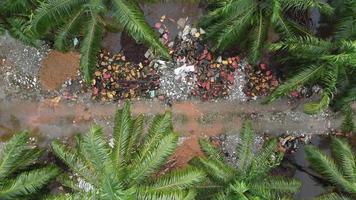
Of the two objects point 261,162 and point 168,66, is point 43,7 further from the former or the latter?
point 261,162

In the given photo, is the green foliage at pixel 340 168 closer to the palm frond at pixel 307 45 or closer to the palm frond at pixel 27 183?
the palm frond at pixel 307 45

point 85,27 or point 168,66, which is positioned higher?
point 85,27

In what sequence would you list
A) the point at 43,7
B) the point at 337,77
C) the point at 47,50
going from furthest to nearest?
the point at 47,50 → the point at 337,77 → the point at 43,7

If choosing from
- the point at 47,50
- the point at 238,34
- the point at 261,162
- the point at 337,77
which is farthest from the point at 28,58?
the point at 337,77

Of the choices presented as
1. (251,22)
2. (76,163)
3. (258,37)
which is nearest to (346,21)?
(258,37)

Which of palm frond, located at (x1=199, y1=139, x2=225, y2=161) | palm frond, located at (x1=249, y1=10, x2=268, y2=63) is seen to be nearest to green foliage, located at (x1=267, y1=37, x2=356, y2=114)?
palm frond, located at (x1=249, y1=10, x2=268, y2=63)
